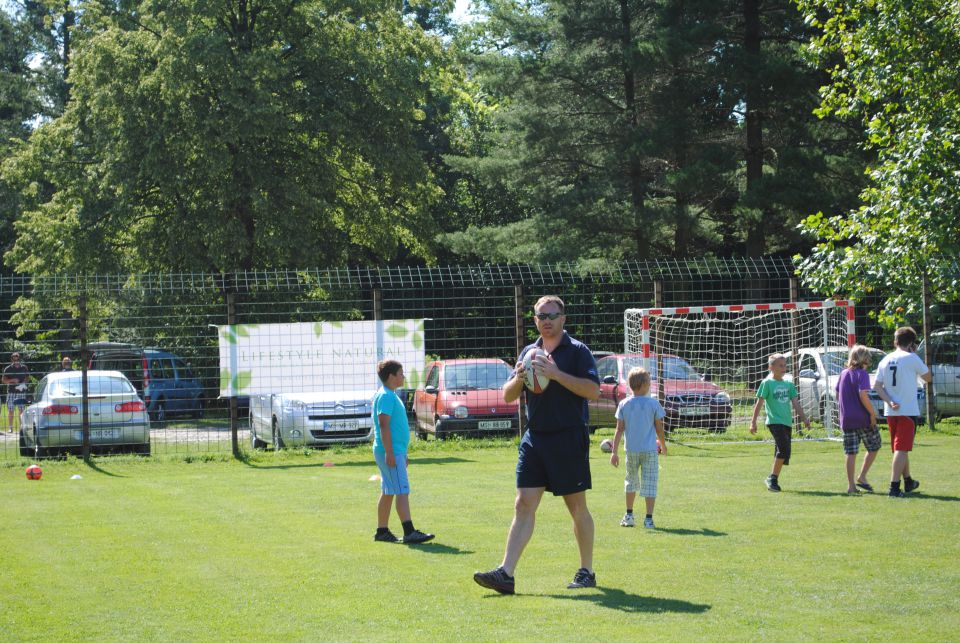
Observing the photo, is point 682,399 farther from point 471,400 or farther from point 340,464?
point 340,464

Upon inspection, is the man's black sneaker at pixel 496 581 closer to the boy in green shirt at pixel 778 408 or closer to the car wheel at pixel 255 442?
the boy in green shirt at pixel 778 408

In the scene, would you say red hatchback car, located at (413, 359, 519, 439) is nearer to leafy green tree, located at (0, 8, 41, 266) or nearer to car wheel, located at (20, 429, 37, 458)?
car wheel, located at (20, 429, 37, 458)

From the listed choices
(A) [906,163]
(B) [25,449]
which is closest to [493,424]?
(B) [25,449]

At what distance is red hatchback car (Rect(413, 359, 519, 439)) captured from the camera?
1862cm

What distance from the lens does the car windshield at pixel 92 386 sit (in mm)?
17297

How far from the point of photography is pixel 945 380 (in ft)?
66.3

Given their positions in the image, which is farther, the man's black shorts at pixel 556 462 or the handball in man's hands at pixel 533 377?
the man's black shorts at pixel 556 462

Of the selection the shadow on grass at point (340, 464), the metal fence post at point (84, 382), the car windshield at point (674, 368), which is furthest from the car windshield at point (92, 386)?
the car windshield at point (674, 368)

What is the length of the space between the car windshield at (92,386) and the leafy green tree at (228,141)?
12.9 m

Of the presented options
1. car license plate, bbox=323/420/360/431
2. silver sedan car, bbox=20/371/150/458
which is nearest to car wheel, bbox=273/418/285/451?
car license plate, bbox=323/420/360/431

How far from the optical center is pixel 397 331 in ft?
57.9

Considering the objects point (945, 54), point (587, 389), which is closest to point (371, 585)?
point (587, 389)

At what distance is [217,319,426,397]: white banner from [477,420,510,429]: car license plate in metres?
1.60

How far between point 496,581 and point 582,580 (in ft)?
2.02
